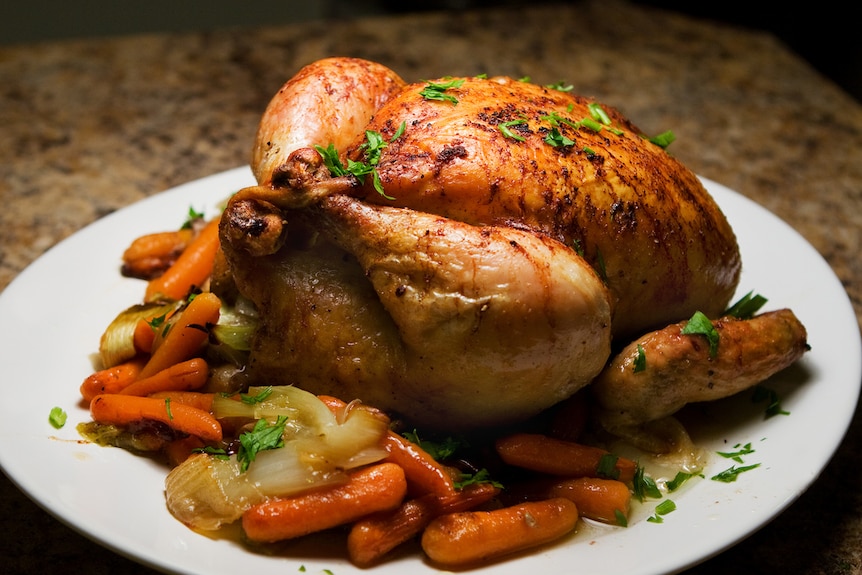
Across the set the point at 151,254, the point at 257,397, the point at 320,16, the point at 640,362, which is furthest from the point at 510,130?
the point at 320,16

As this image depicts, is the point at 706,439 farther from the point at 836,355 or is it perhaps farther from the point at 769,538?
the point at 836,355

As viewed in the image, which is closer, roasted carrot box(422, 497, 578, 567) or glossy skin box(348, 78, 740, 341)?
roasted carrot box(422, 497, 578, 567)

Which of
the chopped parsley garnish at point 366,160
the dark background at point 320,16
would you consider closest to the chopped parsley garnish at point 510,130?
the chopped parsley garnish at point 366,160

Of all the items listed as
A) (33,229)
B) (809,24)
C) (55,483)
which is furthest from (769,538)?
(809,24)

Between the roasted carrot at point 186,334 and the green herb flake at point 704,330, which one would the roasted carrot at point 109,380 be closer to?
the roasted carrot at point 186,334

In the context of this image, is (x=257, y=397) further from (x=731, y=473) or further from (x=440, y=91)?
(x=731, y=473)

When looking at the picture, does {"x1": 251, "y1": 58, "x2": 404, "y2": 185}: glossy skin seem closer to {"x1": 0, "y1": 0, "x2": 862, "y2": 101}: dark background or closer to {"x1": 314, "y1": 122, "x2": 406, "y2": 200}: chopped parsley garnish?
{"x1": 314, "y1": 122, "x2": 406, "y2": 200}: chopped parsley garnish

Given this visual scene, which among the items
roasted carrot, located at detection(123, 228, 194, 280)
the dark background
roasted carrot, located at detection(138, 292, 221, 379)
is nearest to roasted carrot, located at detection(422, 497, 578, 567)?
roasted carrot, located at detection(138, 292, 221, 379)
